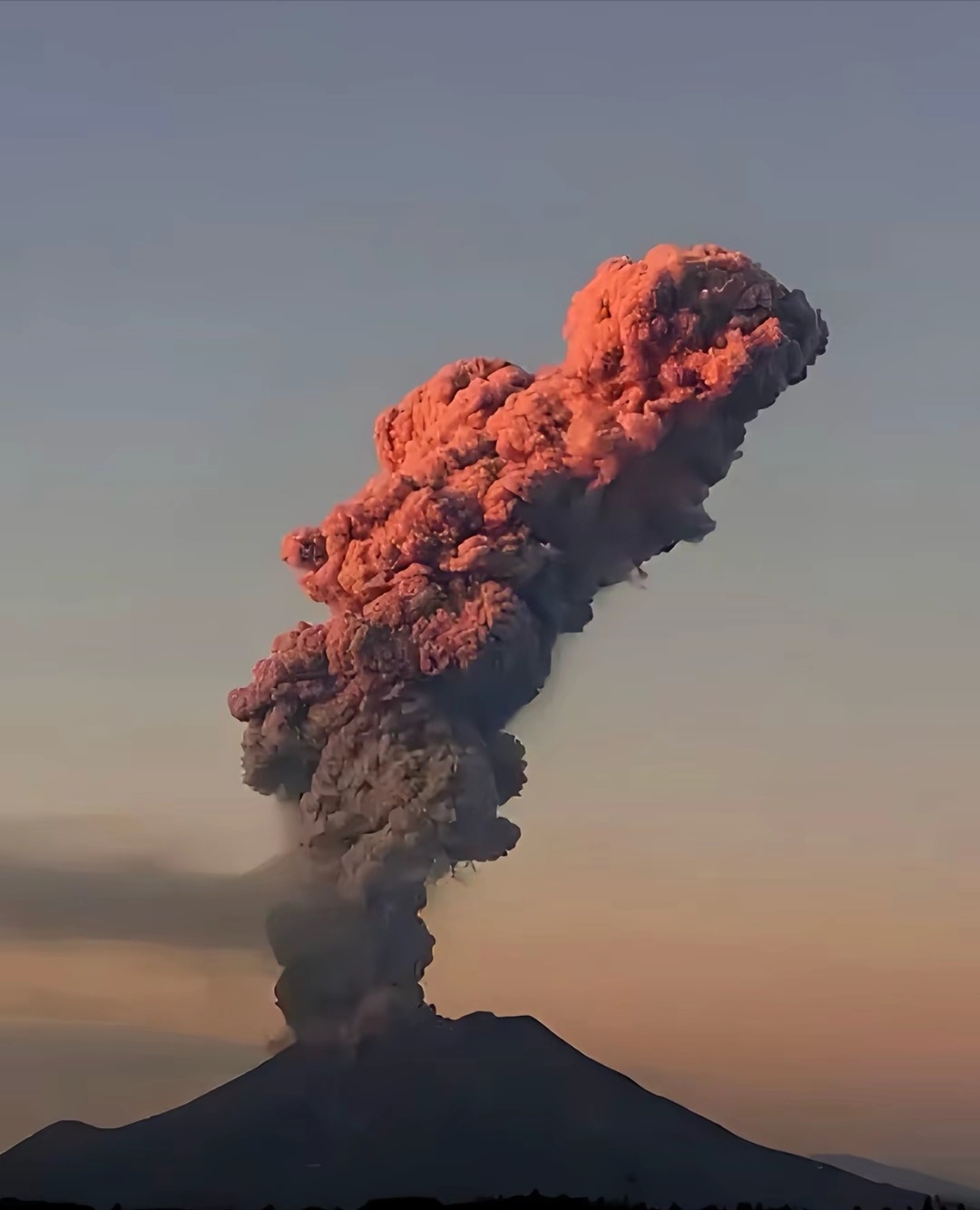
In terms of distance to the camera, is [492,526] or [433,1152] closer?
[492,526]

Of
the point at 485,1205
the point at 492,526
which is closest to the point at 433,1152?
the point at 485,1205

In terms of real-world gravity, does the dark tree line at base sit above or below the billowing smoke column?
below

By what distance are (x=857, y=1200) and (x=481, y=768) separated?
240 ft

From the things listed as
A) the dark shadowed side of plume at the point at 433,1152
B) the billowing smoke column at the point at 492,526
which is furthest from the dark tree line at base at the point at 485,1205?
the billowing smoke column at the point at 492,526

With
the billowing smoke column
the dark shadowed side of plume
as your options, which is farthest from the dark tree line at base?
the billowing smoke column

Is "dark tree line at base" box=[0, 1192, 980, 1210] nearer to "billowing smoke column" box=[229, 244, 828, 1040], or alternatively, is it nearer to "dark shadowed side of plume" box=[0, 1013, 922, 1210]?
"dark shadowed side of plume" box=[0, 1013, 922, 1210]

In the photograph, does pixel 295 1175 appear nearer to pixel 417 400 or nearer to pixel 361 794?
pixel 361 794

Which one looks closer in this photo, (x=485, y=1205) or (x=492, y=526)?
(x=492, y=526)

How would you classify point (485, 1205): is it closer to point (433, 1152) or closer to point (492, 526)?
point (433, 1152)

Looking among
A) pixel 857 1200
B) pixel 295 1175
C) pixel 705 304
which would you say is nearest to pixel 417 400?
pixel 705 304

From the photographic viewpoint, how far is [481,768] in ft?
175

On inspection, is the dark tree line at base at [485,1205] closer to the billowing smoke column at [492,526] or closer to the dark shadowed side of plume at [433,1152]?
the dark shadowed side of plume at [433,1152]

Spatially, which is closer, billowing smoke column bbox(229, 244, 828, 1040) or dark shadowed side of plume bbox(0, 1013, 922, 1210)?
billowing smoke column bbox(229, 244, 828, 1040)

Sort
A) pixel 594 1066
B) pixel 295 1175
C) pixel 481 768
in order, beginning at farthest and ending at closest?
pixel 594 1066 → pixel 295 1175 → pixel 481 768
